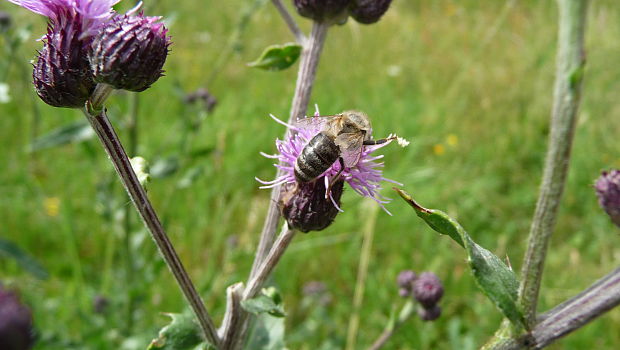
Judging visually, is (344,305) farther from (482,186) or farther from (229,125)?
(229,125)

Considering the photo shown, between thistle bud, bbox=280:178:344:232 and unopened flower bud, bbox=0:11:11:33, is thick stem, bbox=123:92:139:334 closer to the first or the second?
unopened flower bud, bbox=0:11:11:33

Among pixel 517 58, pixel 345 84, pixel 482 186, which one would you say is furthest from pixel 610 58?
pixel 345 84

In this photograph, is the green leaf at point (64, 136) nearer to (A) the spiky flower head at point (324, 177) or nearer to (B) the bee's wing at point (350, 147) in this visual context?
(A) the spiky flower head at point (324, 177)

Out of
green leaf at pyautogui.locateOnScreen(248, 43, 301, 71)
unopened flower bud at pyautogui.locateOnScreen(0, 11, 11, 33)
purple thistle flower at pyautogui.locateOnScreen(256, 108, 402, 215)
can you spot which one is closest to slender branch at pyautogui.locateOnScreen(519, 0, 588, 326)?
purple thistle flower at pyautogui.locateOnScreen(256, 108, 402, 215)

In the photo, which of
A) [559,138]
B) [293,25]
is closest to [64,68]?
[293,25]

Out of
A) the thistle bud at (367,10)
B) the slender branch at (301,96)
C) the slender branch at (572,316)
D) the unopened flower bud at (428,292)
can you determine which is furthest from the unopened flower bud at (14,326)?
the unopened flower bud at (428,292)

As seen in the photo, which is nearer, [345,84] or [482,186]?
[482,186]
